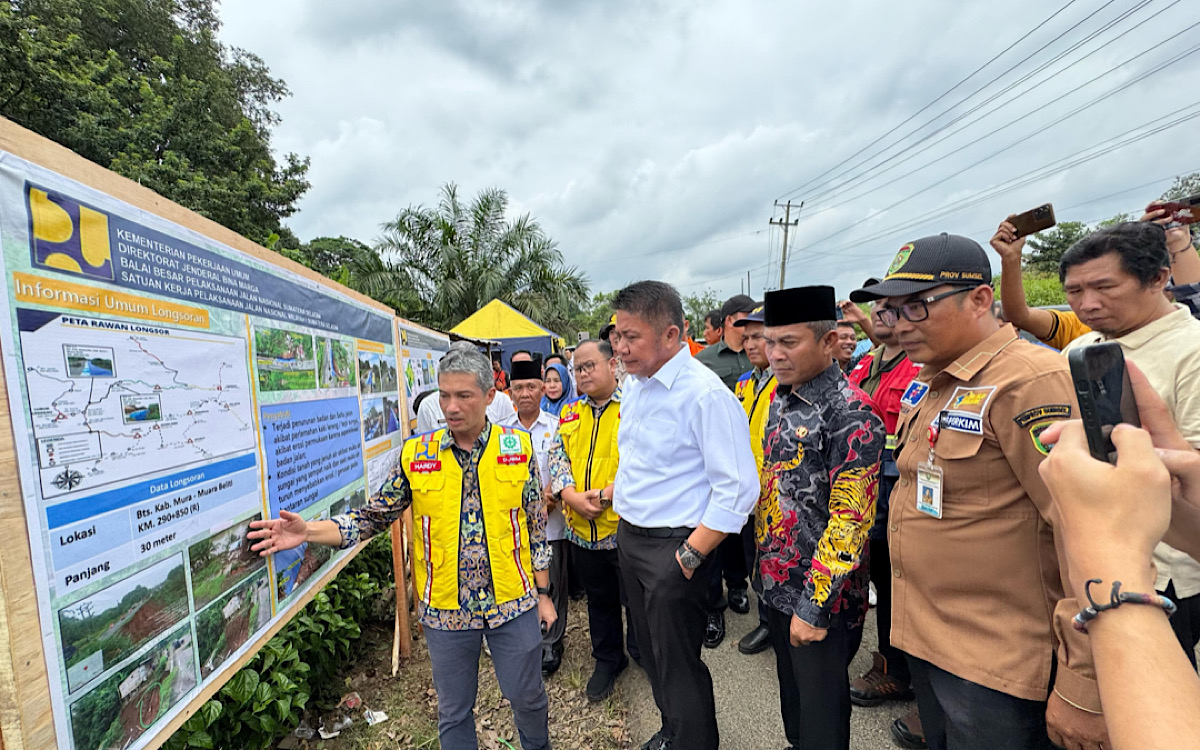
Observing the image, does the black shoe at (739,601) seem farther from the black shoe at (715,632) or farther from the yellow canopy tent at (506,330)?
the yellow canopy tent at (506,330)

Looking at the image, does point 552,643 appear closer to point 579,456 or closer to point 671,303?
point 579,456

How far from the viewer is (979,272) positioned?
5.04ft

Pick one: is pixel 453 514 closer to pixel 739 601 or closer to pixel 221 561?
pixel 221 561

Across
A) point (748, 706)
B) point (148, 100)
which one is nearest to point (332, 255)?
point (148, 100)

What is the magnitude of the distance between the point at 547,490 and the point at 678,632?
1.44 meters

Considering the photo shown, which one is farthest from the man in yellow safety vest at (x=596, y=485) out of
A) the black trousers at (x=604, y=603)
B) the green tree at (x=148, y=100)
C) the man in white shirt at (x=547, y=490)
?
the green tree at (x=148, y=100)

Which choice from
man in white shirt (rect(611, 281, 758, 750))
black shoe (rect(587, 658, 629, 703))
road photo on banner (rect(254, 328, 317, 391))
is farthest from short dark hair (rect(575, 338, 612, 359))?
black shoe (rect(587, 658, 629, 703))

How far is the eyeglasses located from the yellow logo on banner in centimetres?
220

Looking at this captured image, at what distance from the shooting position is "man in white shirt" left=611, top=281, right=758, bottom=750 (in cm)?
207

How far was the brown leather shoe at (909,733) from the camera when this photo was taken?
2385 mm


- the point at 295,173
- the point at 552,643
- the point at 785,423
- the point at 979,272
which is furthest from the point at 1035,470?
the point at 295,173

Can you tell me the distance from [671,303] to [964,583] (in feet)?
4.90

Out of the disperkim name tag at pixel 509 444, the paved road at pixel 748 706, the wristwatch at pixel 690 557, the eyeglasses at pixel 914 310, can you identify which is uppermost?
the eyeglasses at pixel 914 310

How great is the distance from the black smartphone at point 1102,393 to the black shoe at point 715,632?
320cm
